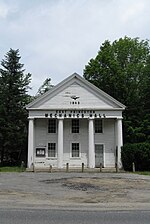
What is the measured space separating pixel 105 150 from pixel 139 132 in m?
7.70

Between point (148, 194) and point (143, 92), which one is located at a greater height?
point (143, 92)

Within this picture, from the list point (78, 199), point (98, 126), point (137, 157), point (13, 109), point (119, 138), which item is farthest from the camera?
point (13, 109)

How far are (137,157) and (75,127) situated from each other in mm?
8094

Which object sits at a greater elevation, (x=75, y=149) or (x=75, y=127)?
(x=75, y=127)

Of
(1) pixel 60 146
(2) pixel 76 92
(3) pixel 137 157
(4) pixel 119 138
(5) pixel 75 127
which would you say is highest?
(2) pixel 76 92

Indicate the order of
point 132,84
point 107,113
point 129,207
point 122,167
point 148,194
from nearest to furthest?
point 129,207
point 148,194
point 122,167
point 107,113
point 132,84

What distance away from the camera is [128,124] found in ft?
136

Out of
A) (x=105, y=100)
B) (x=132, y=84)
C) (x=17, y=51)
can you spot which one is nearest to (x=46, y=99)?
(x=105, y=100)

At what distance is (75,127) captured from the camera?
3538 cm

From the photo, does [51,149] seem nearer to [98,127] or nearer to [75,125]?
[75,125]

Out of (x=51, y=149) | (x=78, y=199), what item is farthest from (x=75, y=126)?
(x=78, y=199)

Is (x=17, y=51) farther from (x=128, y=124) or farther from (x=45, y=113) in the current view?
(x=128, y=124)

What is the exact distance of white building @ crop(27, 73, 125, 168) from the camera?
33.1 meters

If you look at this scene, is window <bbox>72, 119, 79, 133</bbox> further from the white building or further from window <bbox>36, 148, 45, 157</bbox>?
window <bbox>36, 148, 45, 157</bbox>
